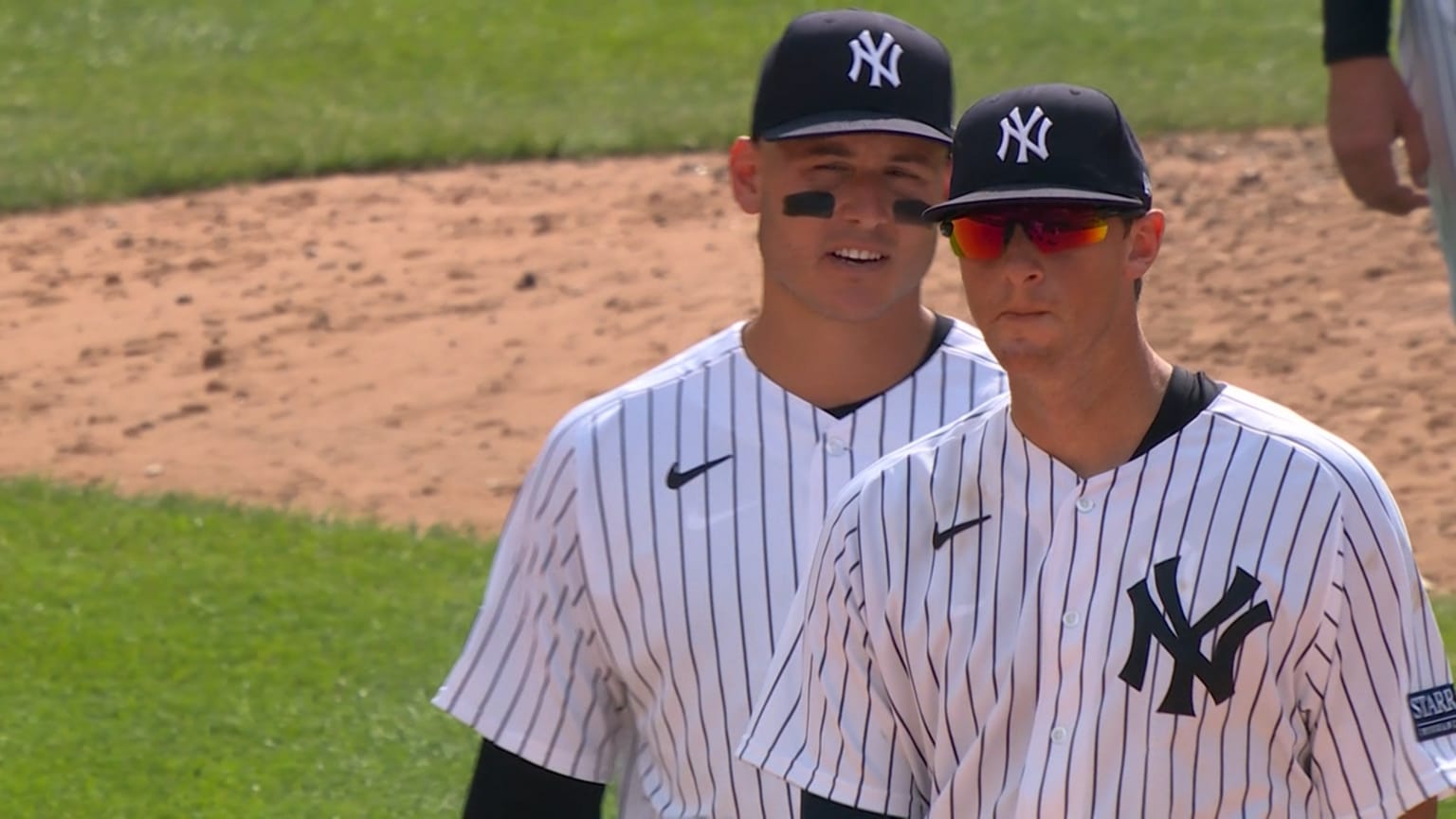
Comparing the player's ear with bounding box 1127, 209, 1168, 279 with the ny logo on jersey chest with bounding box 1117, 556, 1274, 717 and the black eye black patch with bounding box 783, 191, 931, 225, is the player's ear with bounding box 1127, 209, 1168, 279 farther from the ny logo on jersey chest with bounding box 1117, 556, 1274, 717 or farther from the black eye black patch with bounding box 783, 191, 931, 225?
the black eye black patch with bounding box 783, 191, 931, 225

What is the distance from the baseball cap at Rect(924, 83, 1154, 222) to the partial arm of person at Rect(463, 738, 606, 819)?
1.09 metres

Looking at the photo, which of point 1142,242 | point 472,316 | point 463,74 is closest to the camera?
point 1142,242

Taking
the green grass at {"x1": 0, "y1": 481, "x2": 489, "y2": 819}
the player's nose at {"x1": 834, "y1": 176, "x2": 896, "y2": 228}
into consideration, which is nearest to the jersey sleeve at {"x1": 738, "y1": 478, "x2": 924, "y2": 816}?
the player's nose at {"x1": 834, "y1": 176, "x2": 896, "y2": 228}

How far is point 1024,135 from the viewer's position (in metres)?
2.39

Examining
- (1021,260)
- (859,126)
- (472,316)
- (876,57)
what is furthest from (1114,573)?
(472,316)

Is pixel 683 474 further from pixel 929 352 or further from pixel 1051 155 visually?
pixel 1051 155

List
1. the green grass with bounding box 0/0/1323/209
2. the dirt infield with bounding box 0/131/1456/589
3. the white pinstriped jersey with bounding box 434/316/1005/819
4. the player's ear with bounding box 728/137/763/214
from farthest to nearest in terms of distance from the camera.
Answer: the green grass with bounding box 0/0/1323/209, the dirt infield with bounding box 0/131/1456/589, the player's ear with bounding box 728/137/763/214, the white pinstriped jersey with bounding box 434/316/1005/819

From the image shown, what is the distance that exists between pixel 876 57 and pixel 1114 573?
101cm

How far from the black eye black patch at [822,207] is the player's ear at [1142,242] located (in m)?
0.66

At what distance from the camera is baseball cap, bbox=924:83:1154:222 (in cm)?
237

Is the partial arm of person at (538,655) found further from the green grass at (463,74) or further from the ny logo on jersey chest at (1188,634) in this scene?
the green grass at (463,74)

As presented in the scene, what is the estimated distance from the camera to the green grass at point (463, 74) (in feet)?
39.7

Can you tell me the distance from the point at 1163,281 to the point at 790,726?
7328mm

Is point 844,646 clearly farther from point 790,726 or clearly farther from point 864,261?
point 864,261
